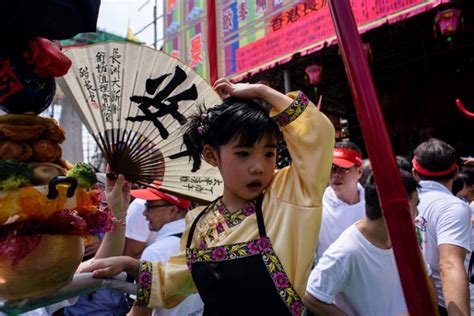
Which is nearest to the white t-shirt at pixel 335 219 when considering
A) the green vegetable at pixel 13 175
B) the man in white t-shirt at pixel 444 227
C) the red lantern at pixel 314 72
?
the man in white t-shirt at pixel 444 227

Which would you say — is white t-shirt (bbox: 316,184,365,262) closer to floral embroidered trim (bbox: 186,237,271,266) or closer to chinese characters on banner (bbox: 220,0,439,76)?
floral embroidered trim (bbox: 186,237,271,266)

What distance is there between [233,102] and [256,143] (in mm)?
195

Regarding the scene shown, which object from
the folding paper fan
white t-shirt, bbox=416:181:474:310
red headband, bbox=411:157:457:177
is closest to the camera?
the folding paper fan

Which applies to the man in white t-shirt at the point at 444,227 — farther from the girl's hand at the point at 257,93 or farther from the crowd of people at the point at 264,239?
the girl's hand at the point at 257,93

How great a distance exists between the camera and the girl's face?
4.97 ft

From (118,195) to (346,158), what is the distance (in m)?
2.05

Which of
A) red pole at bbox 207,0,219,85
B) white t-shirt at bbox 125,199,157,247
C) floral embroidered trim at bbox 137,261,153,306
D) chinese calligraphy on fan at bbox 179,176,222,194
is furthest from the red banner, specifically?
floral embroidered trim at bbox 137,261,153,306

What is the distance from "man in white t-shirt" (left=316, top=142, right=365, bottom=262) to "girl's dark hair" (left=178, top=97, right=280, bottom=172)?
1.85 meters

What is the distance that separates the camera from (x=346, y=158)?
3.46 m

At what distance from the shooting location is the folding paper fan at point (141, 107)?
6.32 ft

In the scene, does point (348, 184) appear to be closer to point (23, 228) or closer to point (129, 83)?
point (129, 83)

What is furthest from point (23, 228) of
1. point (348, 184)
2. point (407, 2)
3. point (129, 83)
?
point (407, 2)

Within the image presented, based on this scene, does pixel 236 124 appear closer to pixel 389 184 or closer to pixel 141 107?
pixel 141 107

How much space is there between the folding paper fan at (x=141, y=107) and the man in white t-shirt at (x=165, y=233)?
1.38 feet
